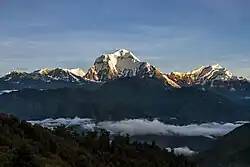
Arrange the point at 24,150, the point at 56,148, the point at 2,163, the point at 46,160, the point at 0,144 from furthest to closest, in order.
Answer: the point at 56,148
the point at 0,144
the point at 46,160
the point at 2,163
the point at 24,150

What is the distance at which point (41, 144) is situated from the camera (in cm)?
18738

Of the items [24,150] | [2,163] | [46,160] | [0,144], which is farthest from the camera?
[0,144]

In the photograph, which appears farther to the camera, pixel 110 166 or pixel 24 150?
pixel 110 166

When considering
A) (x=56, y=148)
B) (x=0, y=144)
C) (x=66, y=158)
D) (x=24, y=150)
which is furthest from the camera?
(x=56, y=148)

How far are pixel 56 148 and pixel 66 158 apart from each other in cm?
1329

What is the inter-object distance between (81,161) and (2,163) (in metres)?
62.1

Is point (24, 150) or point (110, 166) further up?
point (24, 150)

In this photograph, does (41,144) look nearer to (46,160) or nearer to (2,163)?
(46,160)

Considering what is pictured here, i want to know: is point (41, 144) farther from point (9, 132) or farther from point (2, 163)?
point (2, 163)

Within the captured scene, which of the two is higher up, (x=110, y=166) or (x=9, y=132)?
(x=9, y=132)

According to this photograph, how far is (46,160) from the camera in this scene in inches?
5846

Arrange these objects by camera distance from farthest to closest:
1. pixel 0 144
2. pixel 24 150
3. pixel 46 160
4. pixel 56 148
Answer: pixel 56 148 < pixel 0 144 < pixel 46 160 < pixel 24 150

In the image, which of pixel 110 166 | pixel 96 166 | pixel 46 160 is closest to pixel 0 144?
pixel 46 160

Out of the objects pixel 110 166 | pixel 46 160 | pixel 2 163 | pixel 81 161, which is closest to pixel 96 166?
pixel 81 161
